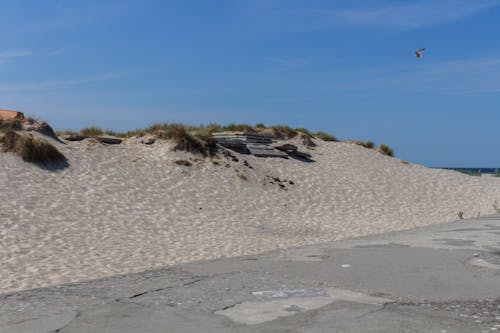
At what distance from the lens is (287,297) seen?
628 centimetres

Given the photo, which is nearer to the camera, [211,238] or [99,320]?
[99,320]

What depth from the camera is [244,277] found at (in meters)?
Result: 7.43

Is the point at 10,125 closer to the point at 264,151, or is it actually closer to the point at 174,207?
the point at 174,207

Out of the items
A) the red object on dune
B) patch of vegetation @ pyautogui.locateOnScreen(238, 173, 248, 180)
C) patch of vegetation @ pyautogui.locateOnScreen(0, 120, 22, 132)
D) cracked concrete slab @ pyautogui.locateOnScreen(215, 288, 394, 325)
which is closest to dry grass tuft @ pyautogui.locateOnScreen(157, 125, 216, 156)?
patch of vegetation @ pyautogui.locateOnScreen(238, 173, 248, 180)

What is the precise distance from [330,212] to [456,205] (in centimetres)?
657

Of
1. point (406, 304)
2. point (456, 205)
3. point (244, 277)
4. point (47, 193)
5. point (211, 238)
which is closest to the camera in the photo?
point (406, 304)

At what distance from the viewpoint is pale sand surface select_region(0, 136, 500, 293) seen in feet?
32.7

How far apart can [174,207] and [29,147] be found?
4724mm

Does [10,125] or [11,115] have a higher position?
[11,115]

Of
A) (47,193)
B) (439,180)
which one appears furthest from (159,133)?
(439,180)

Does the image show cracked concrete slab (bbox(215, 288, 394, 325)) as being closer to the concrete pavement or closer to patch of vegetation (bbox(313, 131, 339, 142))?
the concrete pavement

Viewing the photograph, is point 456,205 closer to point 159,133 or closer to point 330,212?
point 330,212

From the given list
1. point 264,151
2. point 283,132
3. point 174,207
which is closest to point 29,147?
point 174,207

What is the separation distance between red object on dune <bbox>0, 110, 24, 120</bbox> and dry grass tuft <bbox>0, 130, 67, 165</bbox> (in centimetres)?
193
